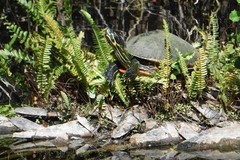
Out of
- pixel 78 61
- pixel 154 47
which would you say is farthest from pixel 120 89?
pixel 154 47

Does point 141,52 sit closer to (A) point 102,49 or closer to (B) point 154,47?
(B) point 154,47

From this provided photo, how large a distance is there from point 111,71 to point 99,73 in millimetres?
157

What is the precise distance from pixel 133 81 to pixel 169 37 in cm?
61

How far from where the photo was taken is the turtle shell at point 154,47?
5.74 metres

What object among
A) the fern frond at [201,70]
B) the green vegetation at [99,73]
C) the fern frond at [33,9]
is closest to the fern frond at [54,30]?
the green vegetation at [99,73]

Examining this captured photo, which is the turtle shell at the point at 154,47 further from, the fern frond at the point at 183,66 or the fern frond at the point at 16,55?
the fern frond at the point at 16,55

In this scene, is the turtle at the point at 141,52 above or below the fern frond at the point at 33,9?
below

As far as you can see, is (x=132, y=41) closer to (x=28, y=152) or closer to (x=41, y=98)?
(x=41, y=98)

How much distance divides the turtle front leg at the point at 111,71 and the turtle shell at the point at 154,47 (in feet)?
0.77

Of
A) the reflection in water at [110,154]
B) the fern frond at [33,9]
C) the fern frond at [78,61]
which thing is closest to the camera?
the reflection in water at [110,154]

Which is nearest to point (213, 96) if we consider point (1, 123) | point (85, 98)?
point (85, 98)

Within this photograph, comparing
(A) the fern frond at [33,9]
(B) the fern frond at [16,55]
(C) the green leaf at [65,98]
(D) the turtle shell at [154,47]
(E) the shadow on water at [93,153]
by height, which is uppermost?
(A) the fern frond at [33,9]

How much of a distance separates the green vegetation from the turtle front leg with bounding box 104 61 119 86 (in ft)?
0.22

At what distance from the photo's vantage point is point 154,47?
5.78 m
